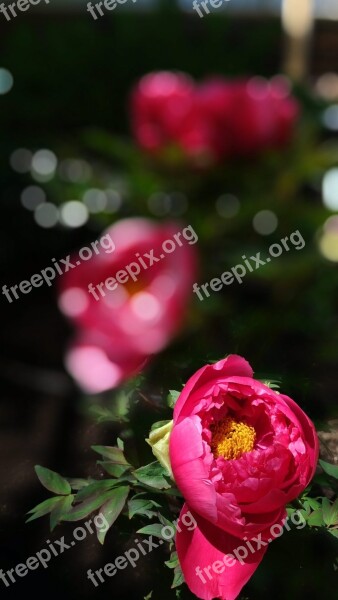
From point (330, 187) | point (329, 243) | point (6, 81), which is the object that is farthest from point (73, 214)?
point (329, 243)

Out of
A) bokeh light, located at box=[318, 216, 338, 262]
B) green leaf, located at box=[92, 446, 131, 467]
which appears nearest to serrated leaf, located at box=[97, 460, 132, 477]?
green leaf, located at box=[92, 446, 131, 467]

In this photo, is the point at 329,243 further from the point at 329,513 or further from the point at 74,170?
the point at 74,170

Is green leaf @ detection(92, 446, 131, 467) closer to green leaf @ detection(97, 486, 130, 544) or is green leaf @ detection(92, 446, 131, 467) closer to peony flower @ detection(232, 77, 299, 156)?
green leaf @ detection(97, 486, 130, 544)

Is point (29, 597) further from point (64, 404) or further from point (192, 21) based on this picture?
point (192, 21)

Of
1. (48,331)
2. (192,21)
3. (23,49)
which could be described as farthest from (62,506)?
(192,21)

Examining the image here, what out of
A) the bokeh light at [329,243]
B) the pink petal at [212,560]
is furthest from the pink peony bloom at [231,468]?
the bokeh light at [329,243]

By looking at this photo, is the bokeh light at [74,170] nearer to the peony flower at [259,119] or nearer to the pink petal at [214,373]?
the peony flower at [259,119]
